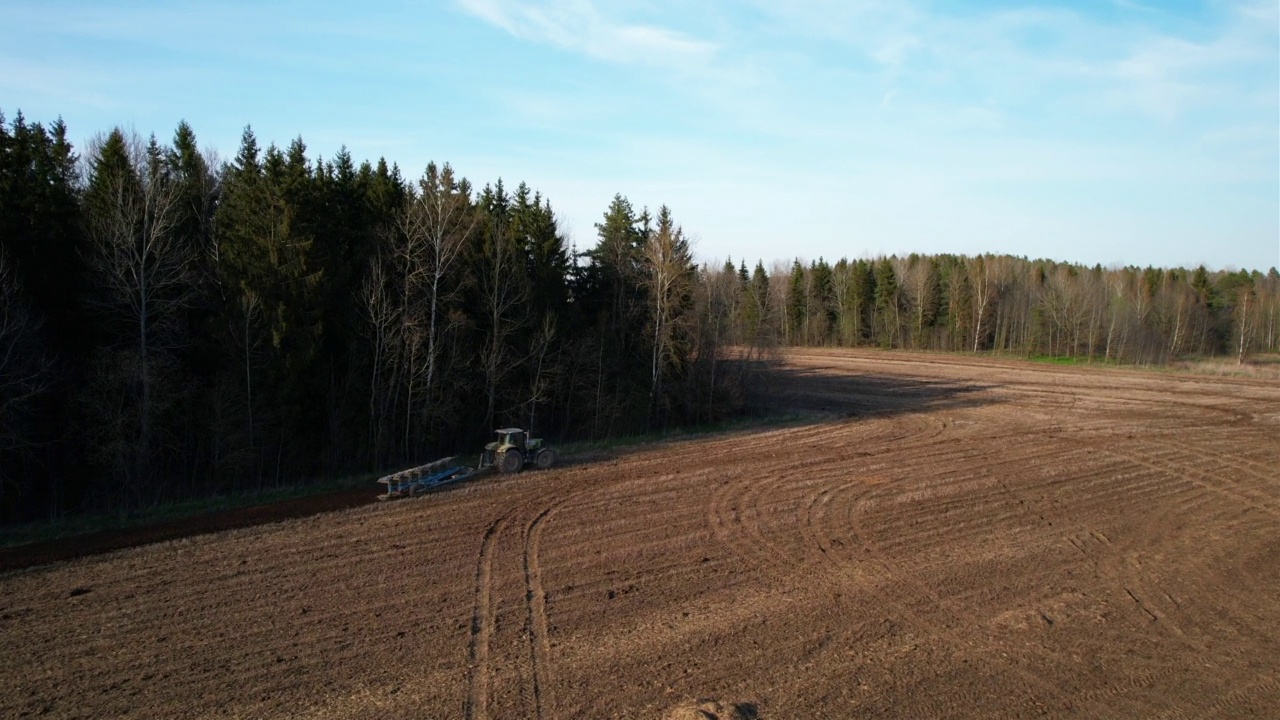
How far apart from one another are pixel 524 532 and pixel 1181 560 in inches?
558

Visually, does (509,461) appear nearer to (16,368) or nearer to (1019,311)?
(16,368)

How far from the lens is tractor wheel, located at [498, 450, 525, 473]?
2261cm

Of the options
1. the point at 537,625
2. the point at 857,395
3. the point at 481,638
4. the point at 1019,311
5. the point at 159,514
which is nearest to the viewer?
the point at 481,638

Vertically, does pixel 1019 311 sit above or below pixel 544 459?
above

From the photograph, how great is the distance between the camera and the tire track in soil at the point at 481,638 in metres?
9.38

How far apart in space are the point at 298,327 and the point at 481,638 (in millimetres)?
15423

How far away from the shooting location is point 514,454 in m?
22.7

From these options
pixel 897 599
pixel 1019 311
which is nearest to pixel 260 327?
pixel 897 599

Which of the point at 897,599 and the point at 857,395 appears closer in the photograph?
the point at 897,599

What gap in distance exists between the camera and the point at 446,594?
12992 mm

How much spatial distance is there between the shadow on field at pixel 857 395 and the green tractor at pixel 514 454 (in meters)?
17.2

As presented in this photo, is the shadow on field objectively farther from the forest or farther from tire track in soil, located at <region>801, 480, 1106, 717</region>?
tire track in soil, located at <region>801, 480, 1106, 717</region>

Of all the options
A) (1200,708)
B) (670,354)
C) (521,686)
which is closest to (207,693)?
(521,686)

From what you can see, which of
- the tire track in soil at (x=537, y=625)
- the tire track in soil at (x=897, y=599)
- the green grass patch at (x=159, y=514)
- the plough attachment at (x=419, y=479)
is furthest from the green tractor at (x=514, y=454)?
the tire track in soil at (x=897, y=599)
